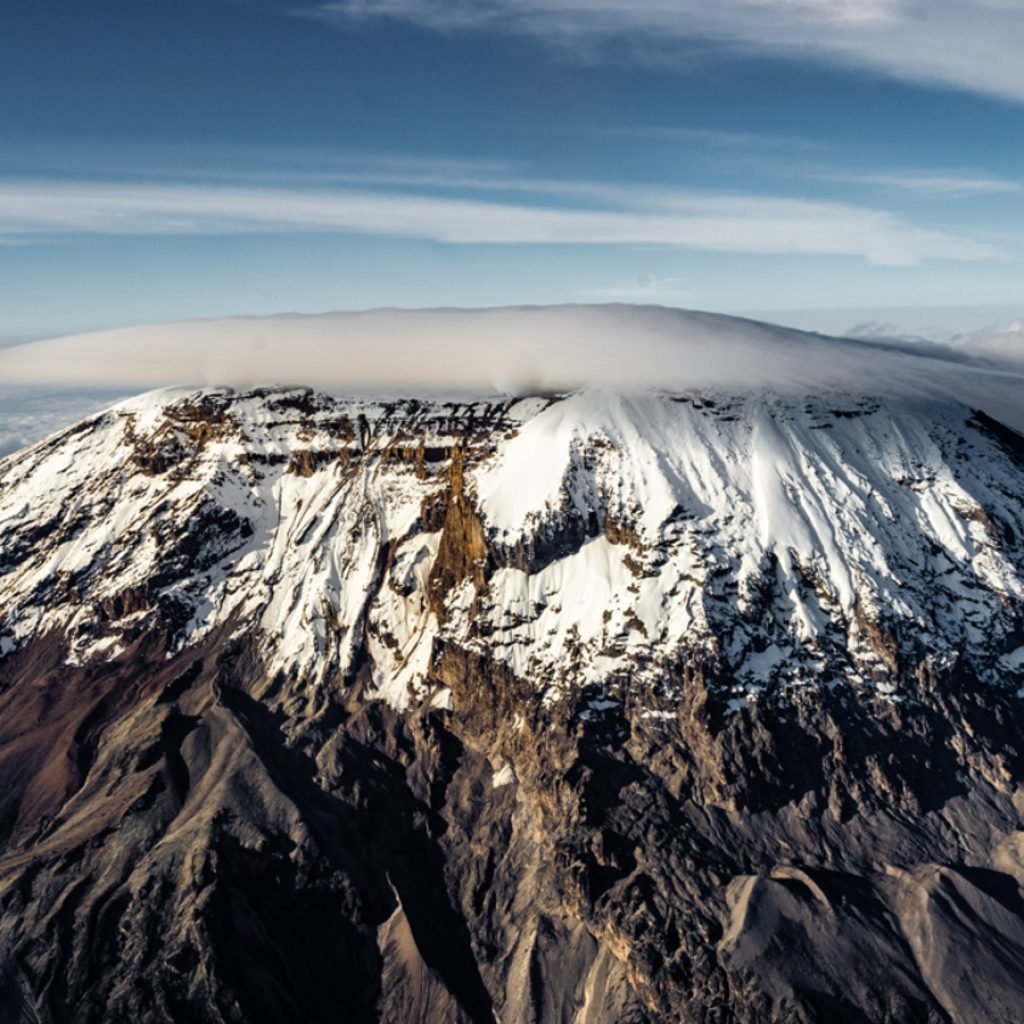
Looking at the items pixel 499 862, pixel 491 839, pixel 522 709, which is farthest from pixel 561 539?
pixel 499 862

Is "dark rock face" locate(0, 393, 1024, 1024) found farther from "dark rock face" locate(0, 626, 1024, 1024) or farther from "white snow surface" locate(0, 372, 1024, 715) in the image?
"white snow surface" locate(0, 372, 1024, 715)

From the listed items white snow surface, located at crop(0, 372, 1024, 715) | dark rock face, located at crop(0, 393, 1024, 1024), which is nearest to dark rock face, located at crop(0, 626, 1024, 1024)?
dark rock face, located at crop(0, 393, 1024, 1024)

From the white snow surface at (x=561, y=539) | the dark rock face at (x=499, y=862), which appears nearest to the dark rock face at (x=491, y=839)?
the dark rock face at (x=499, y=862)

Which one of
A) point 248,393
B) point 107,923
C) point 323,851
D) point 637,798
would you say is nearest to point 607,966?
point 637,798

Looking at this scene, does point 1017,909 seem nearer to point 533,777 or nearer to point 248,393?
point 533,777

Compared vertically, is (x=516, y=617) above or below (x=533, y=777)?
above

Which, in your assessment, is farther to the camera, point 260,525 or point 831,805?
point 260,525
